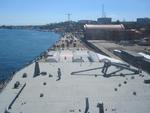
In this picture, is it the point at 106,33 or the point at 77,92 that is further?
the point at 106,33

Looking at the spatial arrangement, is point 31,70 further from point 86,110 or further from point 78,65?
point 86,110

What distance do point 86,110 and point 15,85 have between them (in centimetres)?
1003

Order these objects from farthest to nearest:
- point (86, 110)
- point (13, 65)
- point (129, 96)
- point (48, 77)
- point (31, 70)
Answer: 1. point (13, 65)
2. point (31, 70)
3. point (48, 77)
4. point (129, 96)
5. point (86, 110)

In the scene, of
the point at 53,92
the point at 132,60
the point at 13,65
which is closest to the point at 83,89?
the point at 53,92

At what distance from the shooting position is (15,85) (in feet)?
98.9

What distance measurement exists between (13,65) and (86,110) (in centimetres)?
4271

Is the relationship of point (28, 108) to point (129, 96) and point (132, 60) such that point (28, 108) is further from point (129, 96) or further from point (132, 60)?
point (132, 60)

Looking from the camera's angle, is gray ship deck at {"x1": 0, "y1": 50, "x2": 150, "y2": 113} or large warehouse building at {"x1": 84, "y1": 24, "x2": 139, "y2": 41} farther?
large warehouse building at {"x1": 84, "y1": 24, "x2": 139, "y2": 41}

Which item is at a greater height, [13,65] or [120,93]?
[120,93]

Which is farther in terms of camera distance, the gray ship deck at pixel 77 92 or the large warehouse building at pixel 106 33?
the large warehouse building at pixel 106 33

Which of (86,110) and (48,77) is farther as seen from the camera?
(48,77)

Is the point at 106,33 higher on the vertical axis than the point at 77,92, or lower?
lower

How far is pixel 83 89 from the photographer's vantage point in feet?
95.4

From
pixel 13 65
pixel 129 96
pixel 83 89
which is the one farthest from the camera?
pixel 13 65
